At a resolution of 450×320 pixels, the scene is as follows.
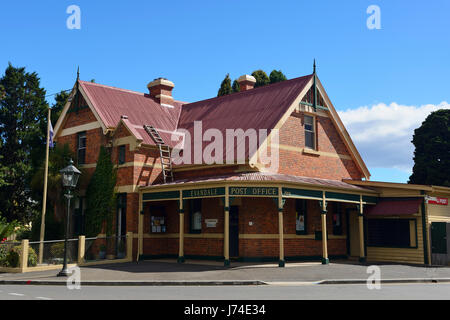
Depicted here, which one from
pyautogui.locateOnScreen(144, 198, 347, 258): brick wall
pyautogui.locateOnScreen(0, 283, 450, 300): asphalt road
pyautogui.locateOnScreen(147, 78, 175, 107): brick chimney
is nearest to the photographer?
pyautogui.locateOnScreen(0, 283, 450, 300): asphalt road

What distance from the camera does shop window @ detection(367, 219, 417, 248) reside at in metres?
22.6

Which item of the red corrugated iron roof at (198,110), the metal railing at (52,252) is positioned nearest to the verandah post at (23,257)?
the metal railing at (52,252)

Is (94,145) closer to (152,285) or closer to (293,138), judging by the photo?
(293,138)

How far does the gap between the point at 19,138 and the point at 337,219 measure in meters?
21.6

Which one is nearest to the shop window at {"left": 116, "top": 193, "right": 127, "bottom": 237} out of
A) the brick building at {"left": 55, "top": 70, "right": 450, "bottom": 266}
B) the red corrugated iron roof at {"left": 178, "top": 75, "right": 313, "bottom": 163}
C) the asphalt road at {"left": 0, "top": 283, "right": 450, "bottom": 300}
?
the brick building at {"left": 55, "top": 70, "right": 450, "bottom": 266}

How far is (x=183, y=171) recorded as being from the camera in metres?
24.5

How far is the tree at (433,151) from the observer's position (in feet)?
127

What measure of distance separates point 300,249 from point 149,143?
29.2 feet

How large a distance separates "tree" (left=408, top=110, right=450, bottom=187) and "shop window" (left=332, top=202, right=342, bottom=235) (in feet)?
55.5

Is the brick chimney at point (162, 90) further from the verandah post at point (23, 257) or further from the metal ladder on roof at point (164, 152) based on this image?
the verandah post at point (23, 257)

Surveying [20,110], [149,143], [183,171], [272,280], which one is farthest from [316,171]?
[20,110]

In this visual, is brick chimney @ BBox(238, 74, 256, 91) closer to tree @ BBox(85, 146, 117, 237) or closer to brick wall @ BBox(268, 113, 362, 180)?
brick wall @ BBox(268, 113, 362, 180)

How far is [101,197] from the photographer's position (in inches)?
961
